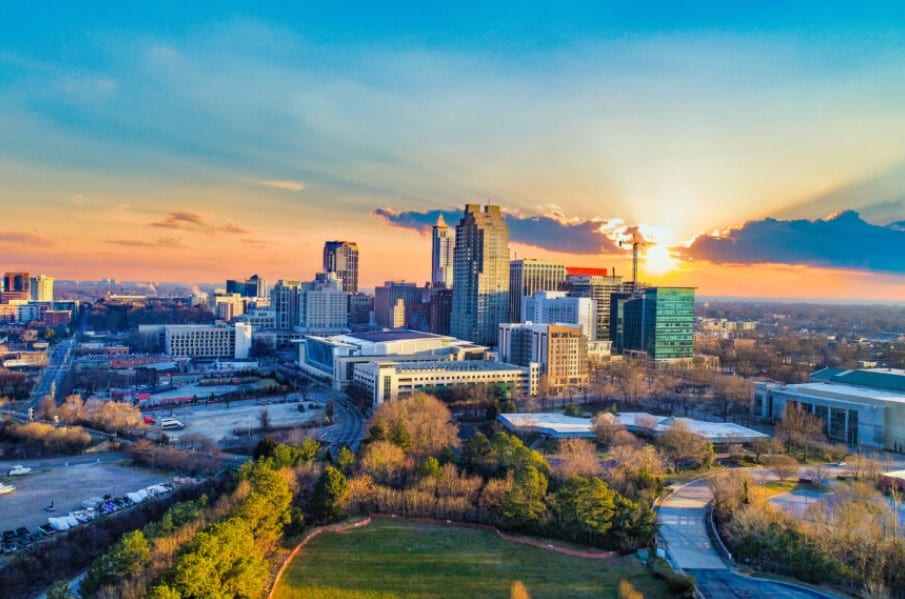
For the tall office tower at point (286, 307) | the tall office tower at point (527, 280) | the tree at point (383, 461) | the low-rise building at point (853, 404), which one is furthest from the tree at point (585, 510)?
the tall office tower at point (286, 307)

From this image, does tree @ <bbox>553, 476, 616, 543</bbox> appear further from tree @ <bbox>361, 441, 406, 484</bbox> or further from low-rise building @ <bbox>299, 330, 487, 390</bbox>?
low-rise building @ <bbox>299, 330, 487, 390</bbox>

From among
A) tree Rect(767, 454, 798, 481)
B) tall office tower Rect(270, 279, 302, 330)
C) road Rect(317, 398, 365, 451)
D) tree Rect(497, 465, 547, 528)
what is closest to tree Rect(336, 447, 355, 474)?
tree Rect(497, 465, 547, 528)

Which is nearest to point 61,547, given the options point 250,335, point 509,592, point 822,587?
point 509,592

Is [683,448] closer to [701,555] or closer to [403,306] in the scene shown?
[701,555]

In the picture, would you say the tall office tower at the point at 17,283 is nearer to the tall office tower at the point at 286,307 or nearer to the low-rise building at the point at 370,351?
the tall office tower at the point at 286,307

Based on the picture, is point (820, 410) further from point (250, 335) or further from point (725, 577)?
point (250, 335)

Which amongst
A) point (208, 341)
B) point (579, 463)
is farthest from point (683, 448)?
point (208, 341)
